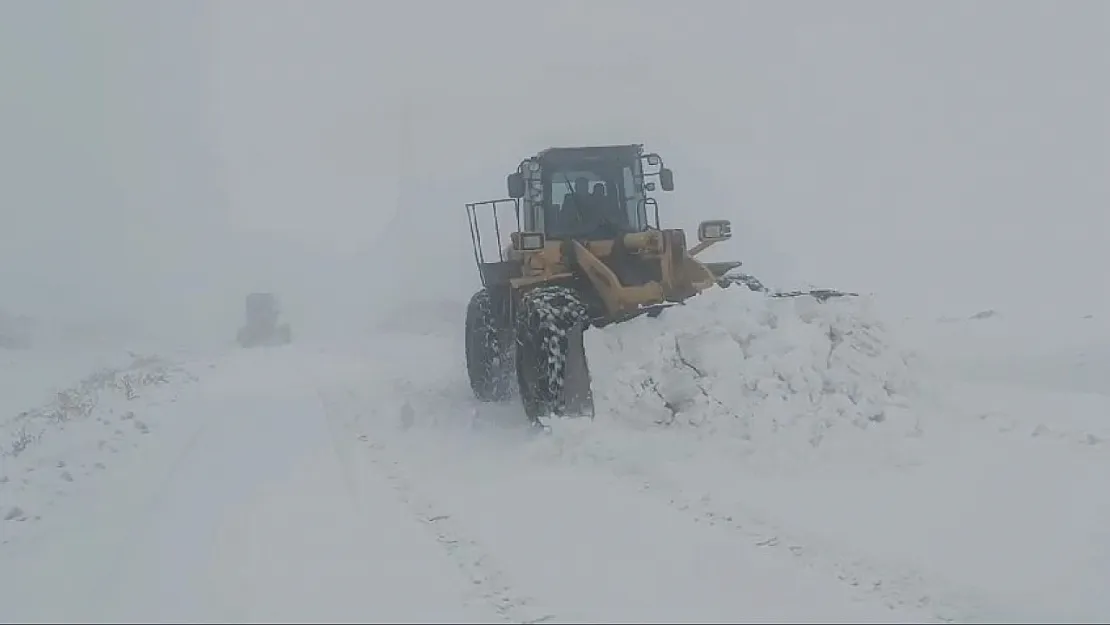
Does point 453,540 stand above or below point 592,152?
below

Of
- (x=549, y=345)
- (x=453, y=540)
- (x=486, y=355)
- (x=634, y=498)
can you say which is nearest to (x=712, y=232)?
(x=549, y=345)

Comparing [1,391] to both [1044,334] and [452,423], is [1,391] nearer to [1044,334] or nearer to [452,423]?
[452,423]

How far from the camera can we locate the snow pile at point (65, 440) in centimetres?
749

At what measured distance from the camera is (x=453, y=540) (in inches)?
215

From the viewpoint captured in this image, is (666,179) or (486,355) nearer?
(666,179)

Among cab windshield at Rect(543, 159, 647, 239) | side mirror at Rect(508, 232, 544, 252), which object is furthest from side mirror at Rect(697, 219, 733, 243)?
side mirror at Rect(508, 232, 544, 252)

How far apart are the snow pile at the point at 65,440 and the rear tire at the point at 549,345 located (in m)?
3.45

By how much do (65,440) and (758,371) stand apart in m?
6.24

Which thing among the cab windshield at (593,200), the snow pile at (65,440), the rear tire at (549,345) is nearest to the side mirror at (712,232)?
the cab windshield at (593,200)

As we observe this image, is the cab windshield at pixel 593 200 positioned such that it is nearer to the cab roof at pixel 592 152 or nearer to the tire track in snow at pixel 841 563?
the cab roof at pixel 592 152

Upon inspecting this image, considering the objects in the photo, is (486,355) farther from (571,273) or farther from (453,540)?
(453,540)

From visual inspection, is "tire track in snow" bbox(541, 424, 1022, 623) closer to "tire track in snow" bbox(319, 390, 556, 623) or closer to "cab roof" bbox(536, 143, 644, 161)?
"tire track in snow" bbox(319, 390, 556, 623)

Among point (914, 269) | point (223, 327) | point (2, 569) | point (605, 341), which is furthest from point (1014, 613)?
point (223, 327)

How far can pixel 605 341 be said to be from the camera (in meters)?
8.30
